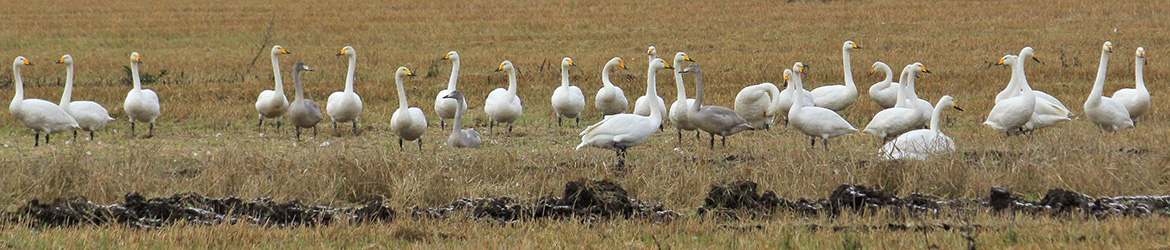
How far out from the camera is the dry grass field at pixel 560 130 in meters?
5.69

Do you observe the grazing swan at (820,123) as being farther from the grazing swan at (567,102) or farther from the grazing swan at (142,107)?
the grazing swan at (142,107)

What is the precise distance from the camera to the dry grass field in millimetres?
5691

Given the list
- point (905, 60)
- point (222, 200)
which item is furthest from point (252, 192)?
point (905, 60)

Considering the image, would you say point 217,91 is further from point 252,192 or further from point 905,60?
point 905,60

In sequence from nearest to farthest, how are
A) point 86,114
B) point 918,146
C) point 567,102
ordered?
point 918,146
point 86,114
point 567,102

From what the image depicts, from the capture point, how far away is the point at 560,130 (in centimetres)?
1190

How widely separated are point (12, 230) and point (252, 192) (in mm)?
1443

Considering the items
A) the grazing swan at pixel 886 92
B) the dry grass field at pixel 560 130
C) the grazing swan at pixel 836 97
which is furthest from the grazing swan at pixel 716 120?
the grazing swan at pixel 886 92

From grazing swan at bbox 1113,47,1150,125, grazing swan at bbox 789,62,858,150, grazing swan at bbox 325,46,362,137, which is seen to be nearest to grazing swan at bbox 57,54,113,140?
grazing swan at bbox 325,46,362,137

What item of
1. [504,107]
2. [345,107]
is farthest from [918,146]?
[345,107]

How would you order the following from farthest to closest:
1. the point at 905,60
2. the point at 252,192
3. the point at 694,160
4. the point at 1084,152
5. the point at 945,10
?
the point at 945,10
the point at 905,60
the point at 694,160
the point at 1084,152
the point at 252,192

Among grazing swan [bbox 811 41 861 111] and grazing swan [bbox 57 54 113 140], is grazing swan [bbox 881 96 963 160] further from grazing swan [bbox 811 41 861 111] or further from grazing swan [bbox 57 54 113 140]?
grazing swan [bbox 57 54 113 140]

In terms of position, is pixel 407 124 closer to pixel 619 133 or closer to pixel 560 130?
pixel 560 130

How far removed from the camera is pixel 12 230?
5.70m
